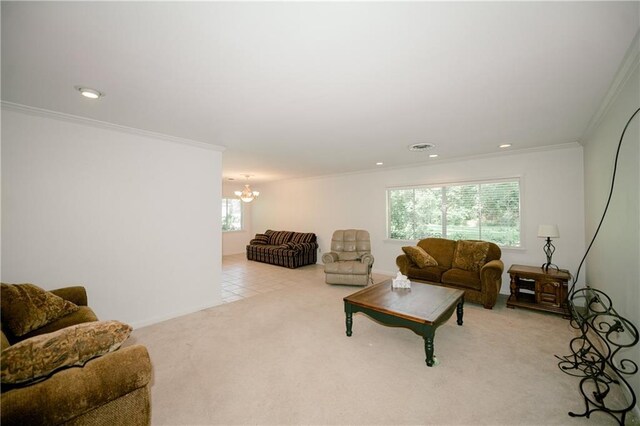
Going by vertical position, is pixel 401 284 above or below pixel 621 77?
below

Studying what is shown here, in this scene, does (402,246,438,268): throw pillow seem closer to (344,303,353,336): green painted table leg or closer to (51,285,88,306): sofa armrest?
(344,303,353,336): green painted table leg

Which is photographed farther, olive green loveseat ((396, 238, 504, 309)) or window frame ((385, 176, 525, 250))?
window frame ((385, 176, 525, 250))

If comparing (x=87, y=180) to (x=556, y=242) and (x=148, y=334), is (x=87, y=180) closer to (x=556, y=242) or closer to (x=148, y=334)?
(x=148, y=334)

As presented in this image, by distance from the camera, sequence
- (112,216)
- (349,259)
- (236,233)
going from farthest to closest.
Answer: (236,233) → (349,259) → (112,216)

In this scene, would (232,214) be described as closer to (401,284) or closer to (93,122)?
(93,122)

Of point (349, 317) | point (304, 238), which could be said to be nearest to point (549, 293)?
point (349, 317)

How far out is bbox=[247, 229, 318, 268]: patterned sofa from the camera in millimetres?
6887

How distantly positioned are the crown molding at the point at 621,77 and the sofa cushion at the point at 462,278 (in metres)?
2.41

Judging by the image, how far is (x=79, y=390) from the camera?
118 cm

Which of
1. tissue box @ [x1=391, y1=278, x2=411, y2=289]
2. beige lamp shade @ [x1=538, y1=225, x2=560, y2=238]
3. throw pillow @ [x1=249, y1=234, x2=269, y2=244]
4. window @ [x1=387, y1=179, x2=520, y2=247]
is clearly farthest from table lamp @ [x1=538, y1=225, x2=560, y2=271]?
throw pillow @ [x1=249, y1=234, x2=269, y2=244]

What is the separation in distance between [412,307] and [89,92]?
3703 millimetres

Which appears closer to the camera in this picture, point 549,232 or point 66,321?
point 66,321

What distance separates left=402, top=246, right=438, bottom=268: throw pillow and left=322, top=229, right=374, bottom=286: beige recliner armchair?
0.85 metres

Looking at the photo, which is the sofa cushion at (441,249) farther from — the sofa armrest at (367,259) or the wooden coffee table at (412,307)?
the wooden coffee table at (412,307)
